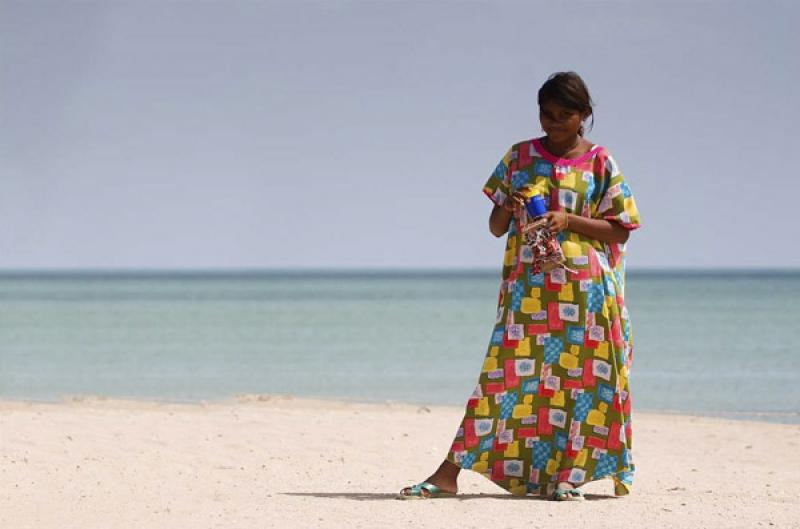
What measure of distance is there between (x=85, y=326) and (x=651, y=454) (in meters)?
29.9

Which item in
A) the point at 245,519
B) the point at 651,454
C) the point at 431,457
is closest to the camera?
the point at 245,519

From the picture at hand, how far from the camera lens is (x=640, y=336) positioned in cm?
3053

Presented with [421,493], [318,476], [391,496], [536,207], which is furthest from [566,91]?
[318,476]

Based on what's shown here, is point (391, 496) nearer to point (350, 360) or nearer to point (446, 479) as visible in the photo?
point (446, 479)

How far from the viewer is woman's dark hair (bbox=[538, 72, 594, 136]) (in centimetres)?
624

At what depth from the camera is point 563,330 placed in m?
6.45

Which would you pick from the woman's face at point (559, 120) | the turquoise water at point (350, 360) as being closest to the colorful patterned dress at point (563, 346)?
the woman's face at point (559, 120)

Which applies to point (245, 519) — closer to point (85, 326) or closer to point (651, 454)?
point (651, 454)

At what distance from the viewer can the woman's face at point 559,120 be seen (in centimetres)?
631

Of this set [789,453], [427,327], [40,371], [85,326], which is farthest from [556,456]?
[85,326]

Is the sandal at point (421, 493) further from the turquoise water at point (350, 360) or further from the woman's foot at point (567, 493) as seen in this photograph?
the turquoise water at point (350, 360)

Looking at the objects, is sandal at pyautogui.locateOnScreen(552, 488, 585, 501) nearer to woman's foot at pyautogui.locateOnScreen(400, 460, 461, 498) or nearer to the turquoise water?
woman's foot at pyautogui.locateOnScreen(400, 460, 461, 498)

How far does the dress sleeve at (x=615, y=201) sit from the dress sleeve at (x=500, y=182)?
1.45ft

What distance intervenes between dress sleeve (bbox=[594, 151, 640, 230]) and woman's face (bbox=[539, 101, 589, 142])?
24 centimetres
